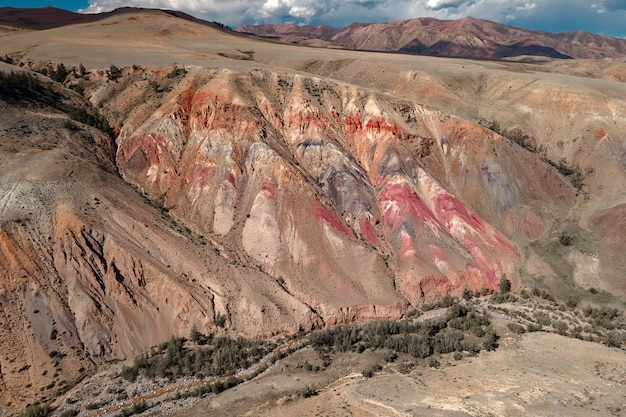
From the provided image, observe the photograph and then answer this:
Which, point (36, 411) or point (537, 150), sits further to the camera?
point (537, 150)

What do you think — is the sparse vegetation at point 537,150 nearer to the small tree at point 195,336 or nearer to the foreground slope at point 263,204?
the foreground slope at point 263,204

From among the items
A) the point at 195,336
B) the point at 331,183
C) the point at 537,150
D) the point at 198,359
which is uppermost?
the point at 537,150

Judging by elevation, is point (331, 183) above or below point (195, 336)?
above

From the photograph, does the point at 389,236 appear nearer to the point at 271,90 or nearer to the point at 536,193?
the point at 536,193

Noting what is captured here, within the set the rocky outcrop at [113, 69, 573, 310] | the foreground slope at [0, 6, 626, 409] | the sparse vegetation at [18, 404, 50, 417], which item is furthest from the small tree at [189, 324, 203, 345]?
the sparse vegetation at [18, 404, 50, 417]

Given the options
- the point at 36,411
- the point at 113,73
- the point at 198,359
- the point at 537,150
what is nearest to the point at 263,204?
the point at 198,359

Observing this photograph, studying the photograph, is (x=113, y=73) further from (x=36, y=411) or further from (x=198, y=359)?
(x=36, y=411)

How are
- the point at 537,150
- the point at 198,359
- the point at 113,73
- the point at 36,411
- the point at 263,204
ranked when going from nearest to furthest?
the point at 36,411 → the point at 198,359 → the point at 263,204 → the point at 113,73 → the point at 537,150

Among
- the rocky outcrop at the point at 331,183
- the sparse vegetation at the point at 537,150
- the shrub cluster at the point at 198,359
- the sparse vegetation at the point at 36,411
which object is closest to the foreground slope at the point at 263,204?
the rocky outcrop at the point at 331,183

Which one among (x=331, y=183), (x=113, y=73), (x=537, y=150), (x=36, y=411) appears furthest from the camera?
(x=537, y=150)
